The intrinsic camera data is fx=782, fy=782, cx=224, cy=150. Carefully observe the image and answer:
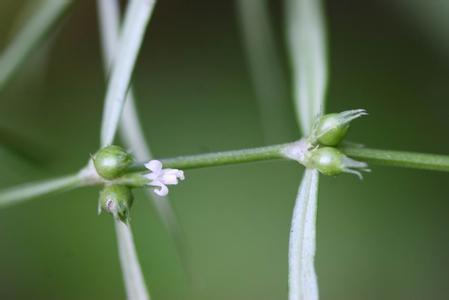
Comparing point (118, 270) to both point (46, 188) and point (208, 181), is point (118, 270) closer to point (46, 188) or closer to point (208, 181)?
point (208, 181)

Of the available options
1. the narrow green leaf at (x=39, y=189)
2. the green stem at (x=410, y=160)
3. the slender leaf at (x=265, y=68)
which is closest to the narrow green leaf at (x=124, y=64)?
the narrow green leaf at (x=39, y=189)

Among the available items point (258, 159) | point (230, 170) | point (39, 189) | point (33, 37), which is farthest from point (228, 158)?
point (230, 170)

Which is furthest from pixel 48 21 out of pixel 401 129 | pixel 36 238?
pixel 401 129

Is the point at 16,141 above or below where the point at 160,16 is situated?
below

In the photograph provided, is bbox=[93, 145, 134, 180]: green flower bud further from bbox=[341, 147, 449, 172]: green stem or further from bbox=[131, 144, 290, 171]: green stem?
bbox=[341, 147, 449, 172]: green stem

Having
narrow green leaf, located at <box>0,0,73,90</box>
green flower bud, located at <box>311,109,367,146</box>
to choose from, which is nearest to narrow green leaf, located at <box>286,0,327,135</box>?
green flower bud, located at <box>311,109,367,146</box>

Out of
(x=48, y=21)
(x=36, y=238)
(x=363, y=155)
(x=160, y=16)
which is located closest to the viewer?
(x=363, y=155)

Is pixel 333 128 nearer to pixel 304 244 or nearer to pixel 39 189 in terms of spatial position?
pixel 304 244
